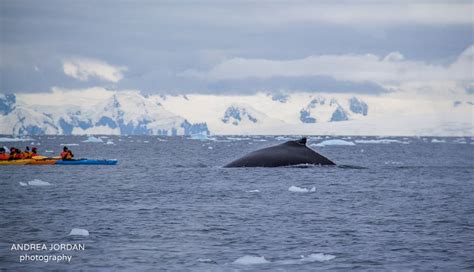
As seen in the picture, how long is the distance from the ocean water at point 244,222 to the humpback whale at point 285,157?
709 cm

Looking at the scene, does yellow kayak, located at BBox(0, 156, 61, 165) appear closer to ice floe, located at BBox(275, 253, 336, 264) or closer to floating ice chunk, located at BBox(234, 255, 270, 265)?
ice floe, located at BBox(275, 253, 336, 264)

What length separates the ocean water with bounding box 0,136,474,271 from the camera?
24062 mm

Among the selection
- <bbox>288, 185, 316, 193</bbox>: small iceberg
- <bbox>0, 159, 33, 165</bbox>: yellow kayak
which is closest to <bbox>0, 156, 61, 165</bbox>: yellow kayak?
<bbox>0, 159, 33, 165</bbox>: yellow kayak

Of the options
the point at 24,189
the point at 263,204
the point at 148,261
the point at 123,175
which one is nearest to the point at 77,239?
the point at 148,261

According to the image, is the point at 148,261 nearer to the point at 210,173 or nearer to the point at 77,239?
the point at 77,239

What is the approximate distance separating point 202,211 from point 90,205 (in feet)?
18.4

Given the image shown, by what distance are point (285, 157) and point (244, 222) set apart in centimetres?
3280

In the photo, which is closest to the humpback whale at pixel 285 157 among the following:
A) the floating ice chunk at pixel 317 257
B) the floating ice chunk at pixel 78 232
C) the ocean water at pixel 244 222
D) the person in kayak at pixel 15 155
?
the ocean water at pixel 244 222

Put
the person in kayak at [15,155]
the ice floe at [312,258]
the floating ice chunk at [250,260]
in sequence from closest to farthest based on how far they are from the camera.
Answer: the floating ice chunk at [250,260] < the ice floe at [312,258] < the person in kayak at [15,155]

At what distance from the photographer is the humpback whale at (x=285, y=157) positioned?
212 ft

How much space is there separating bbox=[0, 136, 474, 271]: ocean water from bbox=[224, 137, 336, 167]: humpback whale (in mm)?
7092

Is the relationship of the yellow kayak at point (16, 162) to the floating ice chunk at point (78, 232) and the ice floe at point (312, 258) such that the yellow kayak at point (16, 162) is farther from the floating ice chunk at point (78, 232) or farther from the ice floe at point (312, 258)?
the ice floe at point (312, 258)

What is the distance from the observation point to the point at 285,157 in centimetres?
6506

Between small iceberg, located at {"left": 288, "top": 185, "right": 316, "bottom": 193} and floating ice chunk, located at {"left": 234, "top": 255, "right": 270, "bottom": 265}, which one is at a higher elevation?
small iceberg, located at {"left": 288, "top": 185, "right": 316, "bottom": 193}
